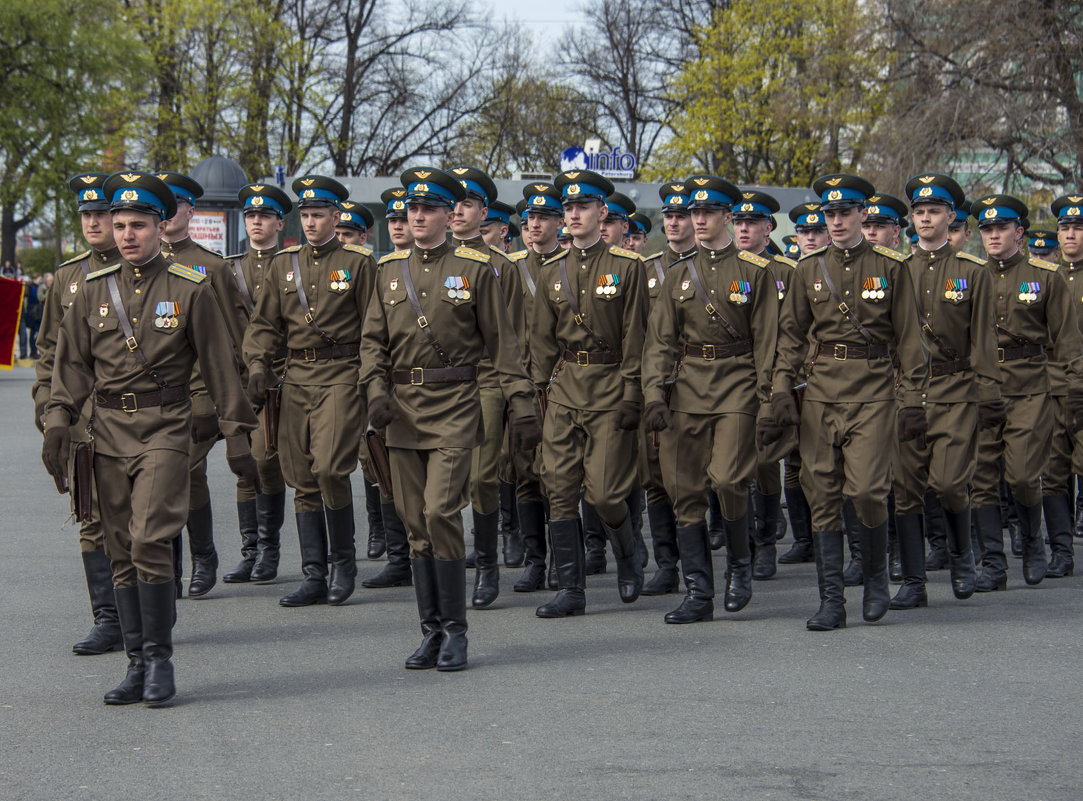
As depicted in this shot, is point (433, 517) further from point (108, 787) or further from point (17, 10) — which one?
point (17, 10)

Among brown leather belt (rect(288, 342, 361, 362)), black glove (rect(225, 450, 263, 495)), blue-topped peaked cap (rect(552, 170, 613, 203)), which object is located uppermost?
blue-topped peaked cap (rect(552, 170, 613, 203))

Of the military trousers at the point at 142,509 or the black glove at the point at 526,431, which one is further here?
the black glove at the point at 526,431

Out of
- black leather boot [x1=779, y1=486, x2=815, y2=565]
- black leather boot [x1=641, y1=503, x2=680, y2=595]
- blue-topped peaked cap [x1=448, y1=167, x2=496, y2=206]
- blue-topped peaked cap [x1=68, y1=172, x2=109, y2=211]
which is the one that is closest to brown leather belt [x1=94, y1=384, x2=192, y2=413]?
blue-topped peaked cap [x1=68, y1=172, x2=109, y2=211]

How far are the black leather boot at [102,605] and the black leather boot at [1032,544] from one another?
5.30 metres

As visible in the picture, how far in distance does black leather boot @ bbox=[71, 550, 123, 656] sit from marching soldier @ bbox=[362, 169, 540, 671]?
141 centimetres

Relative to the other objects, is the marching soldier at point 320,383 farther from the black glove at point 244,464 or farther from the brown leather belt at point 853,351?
the brown leather belt at point 853,351

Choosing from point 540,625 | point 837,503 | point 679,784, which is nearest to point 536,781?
point 679,784

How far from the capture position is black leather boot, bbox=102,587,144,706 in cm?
610

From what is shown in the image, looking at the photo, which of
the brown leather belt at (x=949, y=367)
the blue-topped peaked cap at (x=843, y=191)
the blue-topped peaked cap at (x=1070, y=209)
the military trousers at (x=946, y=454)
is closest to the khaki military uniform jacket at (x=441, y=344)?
the blue-topped peaked cap at (x=843, y=191)

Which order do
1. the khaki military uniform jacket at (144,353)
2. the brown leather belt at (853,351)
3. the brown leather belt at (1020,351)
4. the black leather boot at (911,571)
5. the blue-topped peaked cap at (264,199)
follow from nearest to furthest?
the khaki military uniform jacket at (144,353)
the brown leather belt at (853,351)
the black leather boot at (911,571)
the blue-topped peaked cap at (264,199)
the brown leather belt at (1020,351)

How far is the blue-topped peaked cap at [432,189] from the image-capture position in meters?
7.06

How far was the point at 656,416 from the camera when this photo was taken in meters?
7.77

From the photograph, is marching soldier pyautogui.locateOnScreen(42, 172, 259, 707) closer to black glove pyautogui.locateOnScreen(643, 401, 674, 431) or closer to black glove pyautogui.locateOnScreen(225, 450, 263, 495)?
black glove pyautogui.locateOnScreen(225, 450, 263, 495)

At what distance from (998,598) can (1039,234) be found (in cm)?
433
